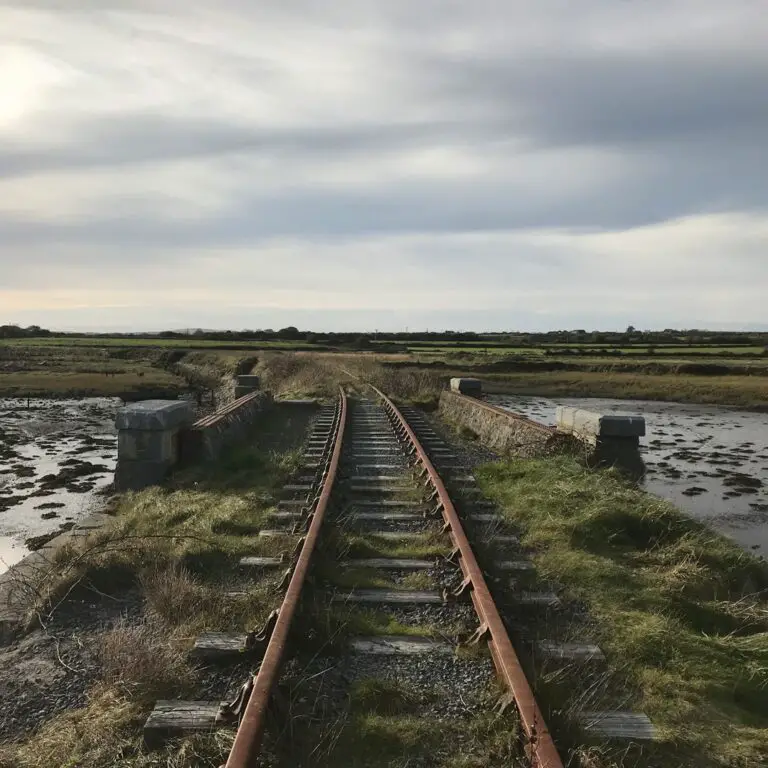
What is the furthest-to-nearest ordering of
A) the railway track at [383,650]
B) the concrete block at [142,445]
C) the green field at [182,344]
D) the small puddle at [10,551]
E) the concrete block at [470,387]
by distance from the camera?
1. the green field at [182,344]
2. the concrete block at [470,387]
3. the concrete block at [142,445]
4. the small puddle at [10,551]
5. the railway track at [383,650]

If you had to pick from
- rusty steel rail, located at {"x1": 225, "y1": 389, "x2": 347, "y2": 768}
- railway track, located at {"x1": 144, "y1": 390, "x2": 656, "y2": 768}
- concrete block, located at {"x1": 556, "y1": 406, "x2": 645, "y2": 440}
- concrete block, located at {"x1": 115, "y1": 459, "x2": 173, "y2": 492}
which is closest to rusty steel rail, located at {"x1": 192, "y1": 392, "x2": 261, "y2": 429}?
concrete block, located at {"x1": 115, "y1": 459, "x2": 173, "y2": 492}

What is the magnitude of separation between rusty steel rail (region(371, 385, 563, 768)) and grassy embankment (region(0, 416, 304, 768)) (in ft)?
4.27

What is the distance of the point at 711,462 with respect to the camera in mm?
16531

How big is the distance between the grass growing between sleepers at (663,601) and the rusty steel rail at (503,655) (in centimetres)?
21

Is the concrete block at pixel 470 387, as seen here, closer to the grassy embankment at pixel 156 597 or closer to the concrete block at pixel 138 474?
the grassy embankment at pixel 156 597

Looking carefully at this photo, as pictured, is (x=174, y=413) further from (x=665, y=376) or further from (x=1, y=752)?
(x=665, y=376)

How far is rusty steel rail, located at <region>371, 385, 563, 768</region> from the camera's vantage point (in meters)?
2.69

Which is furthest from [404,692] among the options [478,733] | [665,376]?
[665,376]

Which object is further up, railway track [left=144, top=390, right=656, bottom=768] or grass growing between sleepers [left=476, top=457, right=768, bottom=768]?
railway track [left=144, top=390, right=656, bottom=768]

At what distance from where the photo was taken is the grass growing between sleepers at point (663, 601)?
10.7 ft

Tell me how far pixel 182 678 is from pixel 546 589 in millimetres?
2727

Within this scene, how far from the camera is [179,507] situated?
730cm

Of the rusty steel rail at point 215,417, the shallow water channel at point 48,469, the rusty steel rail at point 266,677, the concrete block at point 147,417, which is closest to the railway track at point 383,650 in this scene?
the rusty steel rail at point 266,677

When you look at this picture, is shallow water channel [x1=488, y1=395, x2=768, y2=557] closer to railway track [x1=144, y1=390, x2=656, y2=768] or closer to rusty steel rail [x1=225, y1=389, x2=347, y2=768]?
railway track [x1=144, y1=390, x2=656, y2=768]
